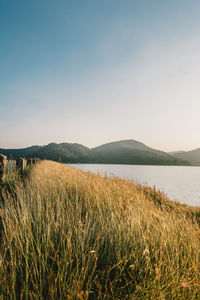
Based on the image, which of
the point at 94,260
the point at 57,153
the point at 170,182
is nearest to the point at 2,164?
the point at 94,260

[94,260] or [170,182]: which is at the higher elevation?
[94,260]

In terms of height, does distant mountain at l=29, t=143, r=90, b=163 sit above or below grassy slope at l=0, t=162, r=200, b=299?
above

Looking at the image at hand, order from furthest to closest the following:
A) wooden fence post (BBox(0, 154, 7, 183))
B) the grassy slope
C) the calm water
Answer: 1. the calm water
2. wooden fence post (BBox(0, 154, 7, 183))
3. the grassy slope

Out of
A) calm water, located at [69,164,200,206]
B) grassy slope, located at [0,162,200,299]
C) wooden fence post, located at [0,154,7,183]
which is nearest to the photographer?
grassy slope, located at [0,162,200,299]

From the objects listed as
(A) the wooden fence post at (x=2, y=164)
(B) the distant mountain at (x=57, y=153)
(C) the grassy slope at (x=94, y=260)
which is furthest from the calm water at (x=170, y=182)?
(B) the distant mountain at (x=57, y=153)

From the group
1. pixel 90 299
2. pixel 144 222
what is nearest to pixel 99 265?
pixel 90 299

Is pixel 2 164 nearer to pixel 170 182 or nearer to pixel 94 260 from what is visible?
pixel 94 260

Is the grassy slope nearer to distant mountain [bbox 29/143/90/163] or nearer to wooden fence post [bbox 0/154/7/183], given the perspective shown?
wooden fence post [bbox 0/154/7/183]

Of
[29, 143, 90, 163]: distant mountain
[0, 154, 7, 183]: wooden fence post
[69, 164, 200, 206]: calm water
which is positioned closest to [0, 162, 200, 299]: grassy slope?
[69, 164, 200, 206]: calm water

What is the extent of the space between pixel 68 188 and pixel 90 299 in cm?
310

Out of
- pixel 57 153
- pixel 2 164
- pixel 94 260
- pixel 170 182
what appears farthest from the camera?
pixel 57 153

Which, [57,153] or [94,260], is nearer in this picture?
[94,260]

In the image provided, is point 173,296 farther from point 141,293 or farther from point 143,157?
point 143,157

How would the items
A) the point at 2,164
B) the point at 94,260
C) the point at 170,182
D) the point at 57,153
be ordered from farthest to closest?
the point at 57,153 → the point at 170,182 → the point at 2,164 → the point at 94,260
